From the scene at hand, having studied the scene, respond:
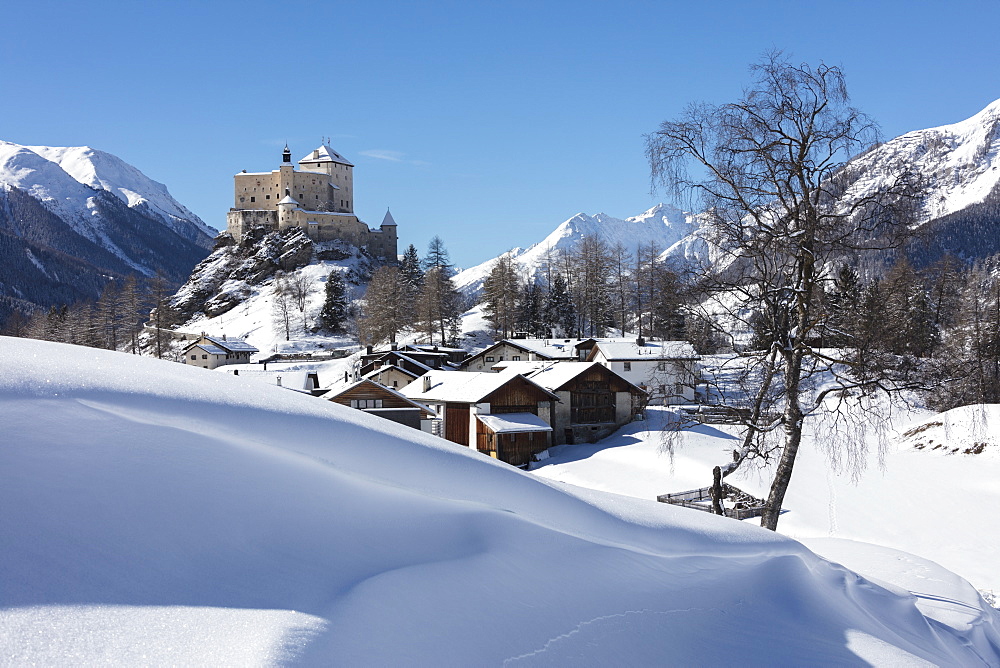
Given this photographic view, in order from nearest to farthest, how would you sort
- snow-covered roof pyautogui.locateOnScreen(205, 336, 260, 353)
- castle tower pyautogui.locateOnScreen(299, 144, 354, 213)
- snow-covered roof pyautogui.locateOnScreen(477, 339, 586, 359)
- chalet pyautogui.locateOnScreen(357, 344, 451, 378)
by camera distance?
1. chalet pyautogui.locateOnScreen(357, 344, 451, 378)
2. snow-covered roof pyautogui.locateOnScreen(477, 339, 586, 359)
3. snow-covered roof pyautogui.locateOnScreen(205, 336, 260, 353)
4. castle tower pyautogui.locateOnScreen(299, 144, 354, 213)

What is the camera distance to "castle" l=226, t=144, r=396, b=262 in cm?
10525

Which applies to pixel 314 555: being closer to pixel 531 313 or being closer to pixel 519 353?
pixel 519 353

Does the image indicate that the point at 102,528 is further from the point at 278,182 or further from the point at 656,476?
the point at 278,182

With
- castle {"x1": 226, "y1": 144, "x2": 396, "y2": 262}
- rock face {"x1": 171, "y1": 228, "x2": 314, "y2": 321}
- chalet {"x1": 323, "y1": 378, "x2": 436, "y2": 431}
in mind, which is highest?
castle {"x1": 226, "y1": 144, "x2": 396, "y2": 262}

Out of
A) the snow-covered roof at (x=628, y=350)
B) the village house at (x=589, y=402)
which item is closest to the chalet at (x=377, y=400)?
the village house at (x=589, y=402)

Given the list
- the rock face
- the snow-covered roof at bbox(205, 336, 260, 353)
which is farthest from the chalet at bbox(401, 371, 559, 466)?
the rock face

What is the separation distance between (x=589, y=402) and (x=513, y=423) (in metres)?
7.34

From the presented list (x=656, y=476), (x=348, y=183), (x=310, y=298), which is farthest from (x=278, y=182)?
(x=656, y=476)

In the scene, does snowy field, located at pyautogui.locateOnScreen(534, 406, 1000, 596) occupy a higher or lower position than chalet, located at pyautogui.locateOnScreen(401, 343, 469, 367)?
lower

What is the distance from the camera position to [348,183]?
372 ft

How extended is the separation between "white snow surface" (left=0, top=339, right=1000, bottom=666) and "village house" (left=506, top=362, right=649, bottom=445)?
122 feet

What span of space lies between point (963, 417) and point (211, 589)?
34732 millimetres

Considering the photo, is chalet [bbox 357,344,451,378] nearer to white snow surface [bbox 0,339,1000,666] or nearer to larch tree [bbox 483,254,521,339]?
larch tree [bbox 483,254,521,339]

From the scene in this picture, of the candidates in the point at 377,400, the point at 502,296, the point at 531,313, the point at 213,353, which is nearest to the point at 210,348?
the point at 213,353
